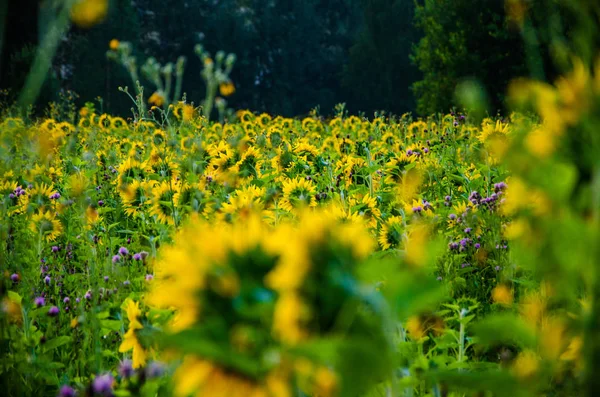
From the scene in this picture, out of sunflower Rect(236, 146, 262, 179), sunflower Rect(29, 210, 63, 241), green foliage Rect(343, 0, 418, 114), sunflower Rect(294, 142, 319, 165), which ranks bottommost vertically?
sunflower Rect(29, 210, 63, 241)

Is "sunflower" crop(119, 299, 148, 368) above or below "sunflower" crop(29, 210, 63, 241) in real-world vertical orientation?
below

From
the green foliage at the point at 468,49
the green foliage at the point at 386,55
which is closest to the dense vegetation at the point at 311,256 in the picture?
the green foliage at the point at 468,49

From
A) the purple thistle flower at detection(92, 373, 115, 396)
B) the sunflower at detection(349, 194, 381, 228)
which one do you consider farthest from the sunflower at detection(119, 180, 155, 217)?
the purple thistle flower at detection(92, 373, 115, 396)

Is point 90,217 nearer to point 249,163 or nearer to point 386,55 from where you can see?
point 249,163

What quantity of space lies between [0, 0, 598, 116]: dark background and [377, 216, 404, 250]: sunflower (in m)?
11.7

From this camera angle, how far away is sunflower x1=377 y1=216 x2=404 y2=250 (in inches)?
95.1

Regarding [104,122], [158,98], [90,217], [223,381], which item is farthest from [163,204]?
[104,122]

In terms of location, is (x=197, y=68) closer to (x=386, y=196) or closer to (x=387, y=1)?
(x=387, y=1)

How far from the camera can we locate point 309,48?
31812 millimetres

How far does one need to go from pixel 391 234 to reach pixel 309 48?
30.4m

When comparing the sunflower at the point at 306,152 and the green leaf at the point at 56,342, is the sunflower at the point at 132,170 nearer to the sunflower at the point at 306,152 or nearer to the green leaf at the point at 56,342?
the sunflower at the point at 306,152

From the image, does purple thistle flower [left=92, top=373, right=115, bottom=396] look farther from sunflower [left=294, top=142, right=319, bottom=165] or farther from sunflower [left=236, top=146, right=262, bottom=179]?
sunflower [left=294, top=142, right=319, bottom=165]

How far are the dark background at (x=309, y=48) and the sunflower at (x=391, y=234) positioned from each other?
11.7m

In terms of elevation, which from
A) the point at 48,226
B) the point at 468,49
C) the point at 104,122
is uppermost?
the point at 468,49
